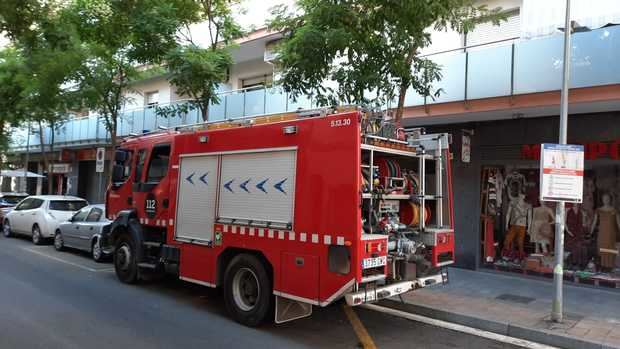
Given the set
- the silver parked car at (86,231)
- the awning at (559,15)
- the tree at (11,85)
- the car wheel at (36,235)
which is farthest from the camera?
the tree at (11,85)

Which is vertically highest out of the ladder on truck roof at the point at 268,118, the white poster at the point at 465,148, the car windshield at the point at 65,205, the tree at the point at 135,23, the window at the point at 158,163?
the tree at the point at 135,23

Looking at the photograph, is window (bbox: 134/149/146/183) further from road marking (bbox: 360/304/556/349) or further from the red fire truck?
road marking (bbox: 360/304/556/349)

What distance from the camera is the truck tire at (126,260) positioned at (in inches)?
345

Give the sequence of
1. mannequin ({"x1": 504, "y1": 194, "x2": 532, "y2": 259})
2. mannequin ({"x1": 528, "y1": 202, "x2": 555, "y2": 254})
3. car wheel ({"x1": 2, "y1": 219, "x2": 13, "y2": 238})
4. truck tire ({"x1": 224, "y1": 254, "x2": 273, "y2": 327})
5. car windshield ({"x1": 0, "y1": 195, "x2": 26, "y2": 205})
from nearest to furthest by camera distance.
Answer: truck tire ({"x1": 224, "y1": 254, "x2": 273, "y2": 327})
mannequin ({"x1": 528, "y1": 202, "x2": 555, "y2": 254})
mannequin ({"x1": 504, "y1": 194, "x2": 532, "y2": 259})
car wheel ({"x1": 2, "y1": 219, "x2": 13, "y2": 238})
car windshield ({"x1": 0, "y1": 195, "x2": 26, "y2": 205})

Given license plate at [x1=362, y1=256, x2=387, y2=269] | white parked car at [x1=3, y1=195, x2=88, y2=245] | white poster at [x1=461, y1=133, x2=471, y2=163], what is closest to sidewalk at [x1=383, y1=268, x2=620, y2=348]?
license plate at [x1=362, y1=256, x2=387, y2=269]

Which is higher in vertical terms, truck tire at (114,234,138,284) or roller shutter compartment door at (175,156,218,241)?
roller shutter compartment door at (175,156,218,241)

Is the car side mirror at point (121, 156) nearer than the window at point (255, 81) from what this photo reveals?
Yes

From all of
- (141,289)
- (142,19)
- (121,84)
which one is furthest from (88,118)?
(141,289)

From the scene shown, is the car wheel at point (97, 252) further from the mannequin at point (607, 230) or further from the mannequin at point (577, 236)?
the mannequin at point (607, 230)

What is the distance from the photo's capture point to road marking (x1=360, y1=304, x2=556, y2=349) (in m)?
6.29

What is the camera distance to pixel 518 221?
11.3m

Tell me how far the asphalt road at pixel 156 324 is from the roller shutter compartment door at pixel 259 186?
58.7 inches

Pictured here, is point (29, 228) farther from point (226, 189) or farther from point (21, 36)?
point (226, 189)

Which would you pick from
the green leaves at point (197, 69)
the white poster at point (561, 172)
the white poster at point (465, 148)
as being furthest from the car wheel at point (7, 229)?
the white poster at point (561, 172)
